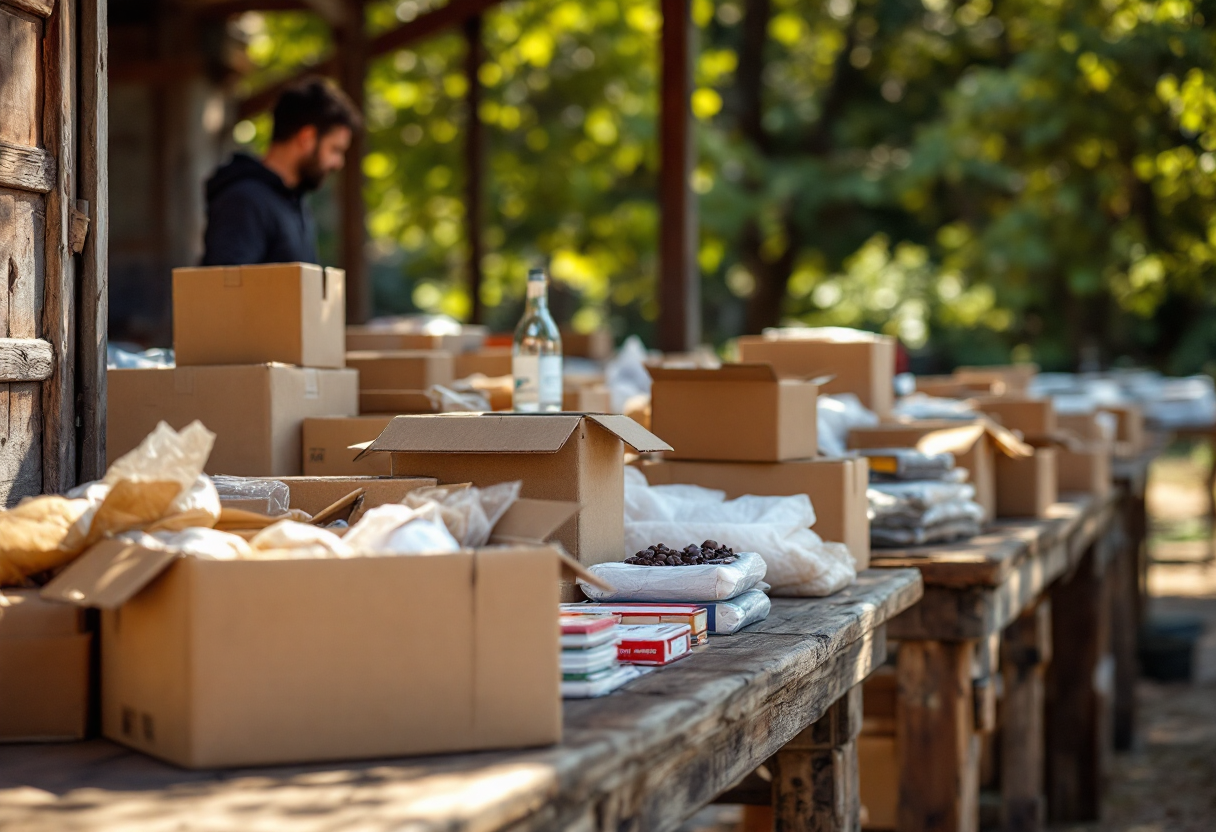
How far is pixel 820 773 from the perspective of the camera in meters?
2.93

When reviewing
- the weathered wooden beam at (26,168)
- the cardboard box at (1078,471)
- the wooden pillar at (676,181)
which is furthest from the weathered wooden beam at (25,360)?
the wooden pillar at (676,181)

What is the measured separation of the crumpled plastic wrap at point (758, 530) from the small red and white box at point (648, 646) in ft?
2.01

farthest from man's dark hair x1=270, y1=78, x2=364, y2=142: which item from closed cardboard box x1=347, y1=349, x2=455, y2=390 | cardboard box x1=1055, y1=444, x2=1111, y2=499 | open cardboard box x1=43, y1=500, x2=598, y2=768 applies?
cardboard box x1=1055, y1=444, x2=1111, y2=499

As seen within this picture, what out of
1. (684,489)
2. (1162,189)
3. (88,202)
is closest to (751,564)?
(684,489)

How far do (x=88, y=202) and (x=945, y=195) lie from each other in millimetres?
15305

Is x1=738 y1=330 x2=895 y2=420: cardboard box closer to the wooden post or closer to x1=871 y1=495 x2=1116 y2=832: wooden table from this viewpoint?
x1=871 y1=495 x2=1116 y2=832: wooden table

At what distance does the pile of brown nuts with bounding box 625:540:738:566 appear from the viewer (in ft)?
7.94

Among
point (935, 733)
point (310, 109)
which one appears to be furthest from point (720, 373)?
point (310, 109)

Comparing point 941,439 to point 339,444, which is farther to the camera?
point 941,439

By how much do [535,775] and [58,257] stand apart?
1.52 m

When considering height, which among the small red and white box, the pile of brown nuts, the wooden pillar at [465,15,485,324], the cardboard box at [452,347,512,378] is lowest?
the small red and white box

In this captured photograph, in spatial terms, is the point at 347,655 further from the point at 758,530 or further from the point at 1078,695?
the point at 1078,695

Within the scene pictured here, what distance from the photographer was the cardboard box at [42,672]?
5.94 ft

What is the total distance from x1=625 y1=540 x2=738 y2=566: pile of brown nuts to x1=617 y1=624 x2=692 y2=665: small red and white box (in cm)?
31
